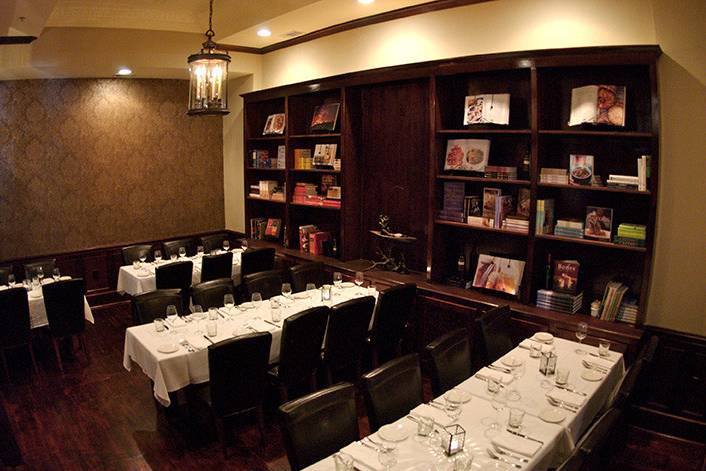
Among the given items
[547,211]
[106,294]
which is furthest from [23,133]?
[547,211]

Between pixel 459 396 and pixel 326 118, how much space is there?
13.3 ft

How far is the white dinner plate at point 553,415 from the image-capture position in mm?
2689

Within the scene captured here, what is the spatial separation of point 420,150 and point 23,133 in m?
5.00

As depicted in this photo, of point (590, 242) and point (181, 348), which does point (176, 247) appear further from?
point (590, 242)

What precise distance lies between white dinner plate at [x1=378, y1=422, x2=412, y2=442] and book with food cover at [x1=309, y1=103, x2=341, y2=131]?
13.4ft

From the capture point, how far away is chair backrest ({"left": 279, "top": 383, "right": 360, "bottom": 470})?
2.44 m

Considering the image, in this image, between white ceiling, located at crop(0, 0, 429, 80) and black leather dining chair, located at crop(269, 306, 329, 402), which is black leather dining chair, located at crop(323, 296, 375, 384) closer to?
black leather dining chair, located at crop(269, 306, 329, 402)

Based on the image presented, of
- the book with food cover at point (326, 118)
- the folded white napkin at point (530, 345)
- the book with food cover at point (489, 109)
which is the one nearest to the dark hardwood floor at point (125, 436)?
the folded white napkin at point (530, 345)

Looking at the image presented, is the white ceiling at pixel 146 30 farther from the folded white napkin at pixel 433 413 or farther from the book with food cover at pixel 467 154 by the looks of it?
the folded white napkin at pixel 433 413

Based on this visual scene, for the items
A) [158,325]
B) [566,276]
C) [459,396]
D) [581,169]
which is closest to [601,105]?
[581,169]

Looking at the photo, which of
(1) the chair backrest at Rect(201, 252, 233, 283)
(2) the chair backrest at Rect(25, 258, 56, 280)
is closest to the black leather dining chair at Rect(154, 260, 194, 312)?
(1) the chair backrest at Rect(201, 252, 233, 283)

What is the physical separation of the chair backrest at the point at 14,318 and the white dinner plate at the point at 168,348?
186 cm

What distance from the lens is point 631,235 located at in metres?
3.88

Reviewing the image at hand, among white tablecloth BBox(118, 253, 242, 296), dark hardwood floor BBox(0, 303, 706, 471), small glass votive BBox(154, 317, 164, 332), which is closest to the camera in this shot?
dark hardwood floor BBox(0, 303, 706, 471)
